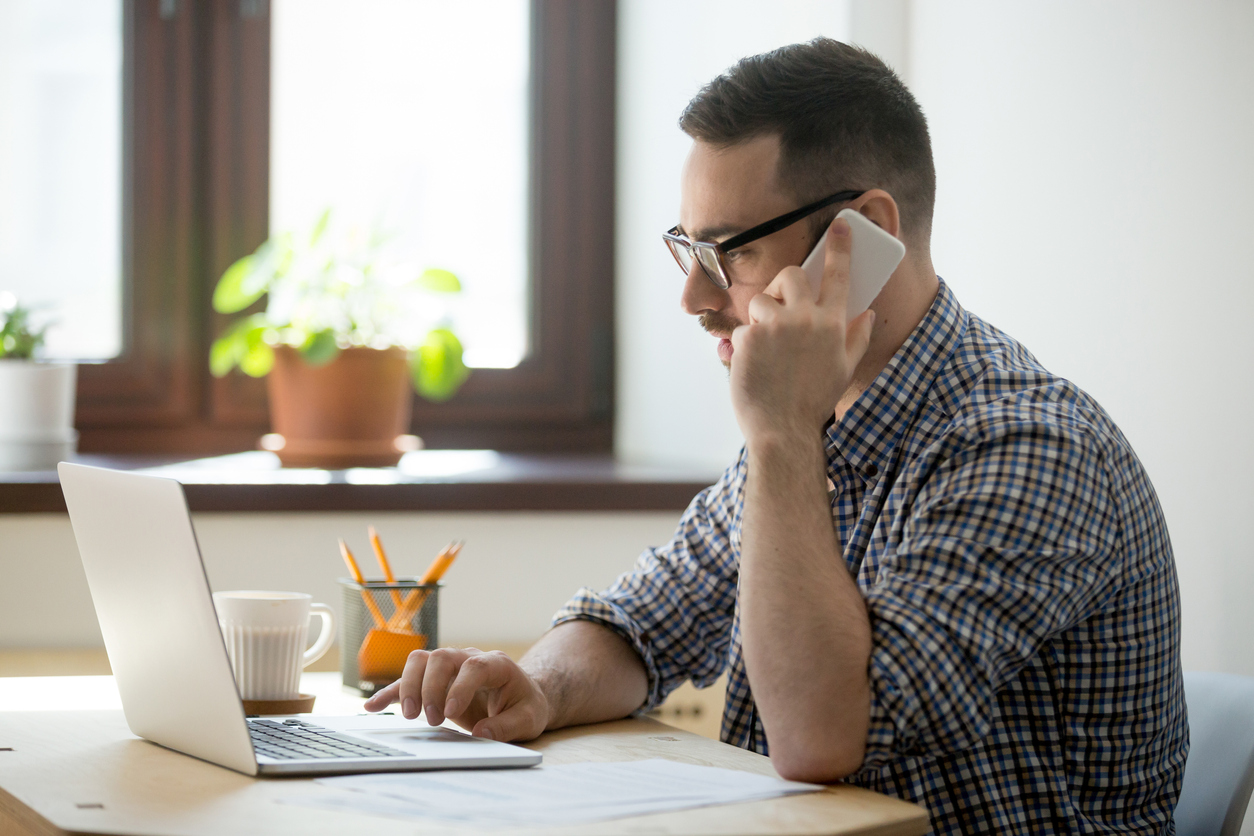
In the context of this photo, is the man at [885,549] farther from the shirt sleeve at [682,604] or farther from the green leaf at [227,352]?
the green leaf at [227,352]

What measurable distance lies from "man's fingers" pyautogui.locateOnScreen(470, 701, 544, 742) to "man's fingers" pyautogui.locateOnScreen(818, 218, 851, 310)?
1.46ft

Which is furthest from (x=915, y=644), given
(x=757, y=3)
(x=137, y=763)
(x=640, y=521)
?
(x=757, y=3)

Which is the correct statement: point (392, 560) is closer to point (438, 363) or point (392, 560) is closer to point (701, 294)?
point (438, 363)

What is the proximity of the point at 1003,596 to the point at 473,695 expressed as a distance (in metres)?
0.45

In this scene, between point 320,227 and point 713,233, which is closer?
point 713,233

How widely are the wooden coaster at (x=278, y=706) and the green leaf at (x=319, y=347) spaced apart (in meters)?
0.99

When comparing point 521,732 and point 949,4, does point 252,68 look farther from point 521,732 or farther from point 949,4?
point 521,732

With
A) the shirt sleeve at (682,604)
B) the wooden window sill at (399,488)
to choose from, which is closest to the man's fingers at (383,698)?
the shirt sleeve at (682,604)

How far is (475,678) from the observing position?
1.12 m

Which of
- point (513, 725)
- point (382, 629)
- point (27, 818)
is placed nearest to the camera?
point (27, 818)

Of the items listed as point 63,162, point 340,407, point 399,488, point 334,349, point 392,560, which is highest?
point 63,162

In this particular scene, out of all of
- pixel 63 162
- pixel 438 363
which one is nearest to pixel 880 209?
pixel 438 363

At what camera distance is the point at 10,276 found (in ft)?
7.84

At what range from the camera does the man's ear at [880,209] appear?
1.23 m
